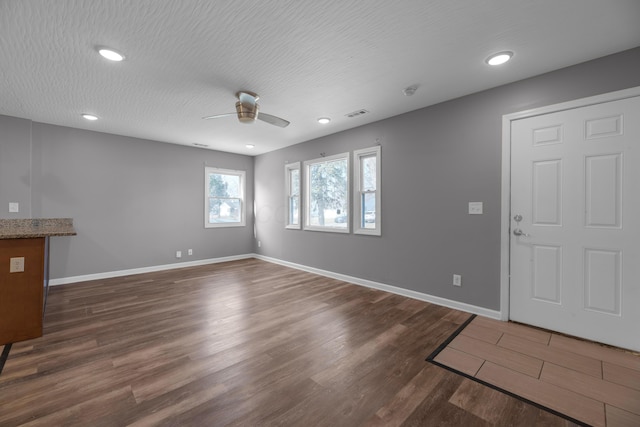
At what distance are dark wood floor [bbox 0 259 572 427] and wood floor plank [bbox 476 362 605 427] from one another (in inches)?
5.4

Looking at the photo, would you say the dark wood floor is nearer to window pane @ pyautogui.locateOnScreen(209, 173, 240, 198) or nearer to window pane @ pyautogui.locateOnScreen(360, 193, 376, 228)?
window pane @ pyautogui.locateOnScreen(360, 193, 376, 228)

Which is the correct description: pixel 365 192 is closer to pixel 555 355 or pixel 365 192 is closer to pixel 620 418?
pixel 555 355

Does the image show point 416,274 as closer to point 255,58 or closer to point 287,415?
point 287,415

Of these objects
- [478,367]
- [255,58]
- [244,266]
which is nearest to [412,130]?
[255,58]

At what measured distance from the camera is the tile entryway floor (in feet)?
5.41

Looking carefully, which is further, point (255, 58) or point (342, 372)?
point (255, 58)

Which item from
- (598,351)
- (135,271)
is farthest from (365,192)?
(135,271)

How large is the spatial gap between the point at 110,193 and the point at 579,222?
6.74m

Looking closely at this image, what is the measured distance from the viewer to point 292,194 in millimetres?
5789

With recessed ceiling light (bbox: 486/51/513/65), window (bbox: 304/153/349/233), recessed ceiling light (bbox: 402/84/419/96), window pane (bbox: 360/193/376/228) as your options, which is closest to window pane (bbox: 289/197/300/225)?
window (bbox: 304/153/349/233)

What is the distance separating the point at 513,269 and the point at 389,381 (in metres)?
2.00

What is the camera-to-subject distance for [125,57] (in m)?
2.34

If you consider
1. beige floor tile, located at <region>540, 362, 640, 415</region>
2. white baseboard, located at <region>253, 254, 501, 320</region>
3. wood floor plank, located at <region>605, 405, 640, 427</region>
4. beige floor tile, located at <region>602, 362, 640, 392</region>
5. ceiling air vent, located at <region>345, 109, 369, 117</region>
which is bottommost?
wood floor plank, located at <region>605, 405, 640, 427</region>

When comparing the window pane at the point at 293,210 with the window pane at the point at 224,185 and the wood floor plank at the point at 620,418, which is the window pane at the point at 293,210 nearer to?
the window pane at the point at 224,185
